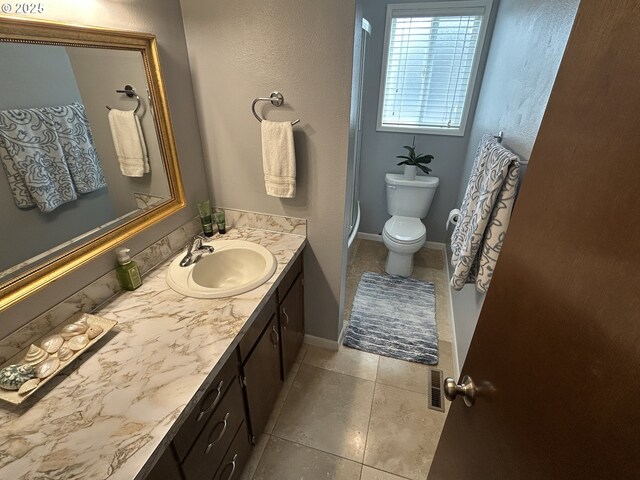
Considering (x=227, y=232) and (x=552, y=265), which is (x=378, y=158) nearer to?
(x=227, y=232)

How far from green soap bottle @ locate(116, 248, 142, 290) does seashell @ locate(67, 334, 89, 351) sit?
0.28 meters

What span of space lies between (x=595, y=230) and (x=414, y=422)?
5.19 feet

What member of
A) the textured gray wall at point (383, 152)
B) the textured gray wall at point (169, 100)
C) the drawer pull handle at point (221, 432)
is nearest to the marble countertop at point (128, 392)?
the textured gray wall at point (169, 100)

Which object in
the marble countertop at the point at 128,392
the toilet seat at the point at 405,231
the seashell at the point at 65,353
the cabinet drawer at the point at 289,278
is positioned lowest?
the toilet seat at the point at 405,231

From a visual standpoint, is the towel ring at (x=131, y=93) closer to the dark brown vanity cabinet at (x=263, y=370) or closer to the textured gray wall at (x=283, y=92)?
the textured gray wall at (x=283, y=92)

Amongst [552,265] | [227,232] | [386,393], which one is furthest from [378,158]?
[552,265]

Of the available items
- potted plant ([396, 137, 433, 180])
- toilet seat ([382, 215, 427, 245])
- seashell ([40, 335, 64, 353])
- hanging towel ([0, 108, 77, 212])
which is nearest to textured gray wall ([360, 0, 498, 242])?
potted plant ([396, 137, 433, 180])

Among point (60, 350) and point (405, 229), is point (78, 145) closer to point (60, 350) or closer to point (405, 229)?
point (60, 350)

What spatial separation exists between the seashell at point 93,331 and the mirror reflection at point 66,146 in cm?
26

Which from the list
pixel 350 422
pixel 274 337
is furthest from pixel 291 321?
pixel 350 422

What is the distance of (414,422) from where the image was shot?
5.38 feet

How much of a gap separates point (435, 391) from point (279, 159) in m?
1.56

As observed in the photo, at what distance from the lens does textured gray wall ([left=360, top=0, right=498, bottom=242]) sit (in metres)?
2.58

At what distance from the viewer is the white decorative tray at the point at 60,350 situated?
0.80m
